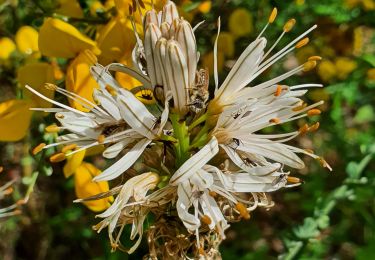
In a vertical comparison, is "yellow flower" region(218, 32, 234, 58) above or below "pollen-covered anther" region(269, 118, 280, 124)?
below

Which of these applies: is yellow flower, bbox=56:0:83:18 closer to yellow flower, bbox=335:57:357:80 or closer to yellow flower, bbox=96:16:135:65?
yellow flower, bbox=96:16:135:65

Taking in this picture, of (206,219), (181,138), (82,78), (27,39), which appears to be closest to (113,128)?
(181,138)

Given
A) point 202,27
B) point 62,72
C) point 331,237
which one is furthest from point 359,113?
point 62,72

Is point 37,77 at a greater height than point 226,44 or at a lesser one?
greater

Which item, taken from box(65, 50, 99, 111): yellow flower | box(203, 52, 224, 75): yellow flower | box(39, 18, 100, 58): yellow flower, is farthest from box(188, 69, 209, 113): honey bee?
box(203, 52, 224, 75): yellow flower

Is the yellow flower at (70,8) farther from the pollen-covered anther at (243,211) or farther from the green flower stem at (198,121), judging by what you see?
the pollen-covered anther at (243,211)

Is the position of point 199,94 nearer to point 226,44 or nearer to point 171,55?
point 171,55
